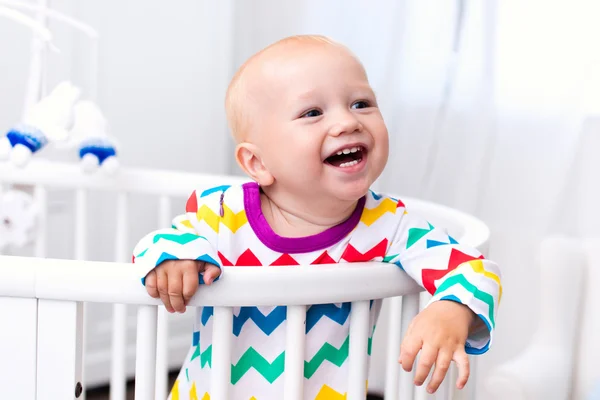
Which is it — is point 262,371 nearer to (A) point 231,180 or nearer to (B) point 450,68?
(A) point 231,180

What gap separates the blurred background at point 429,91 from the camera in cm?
127

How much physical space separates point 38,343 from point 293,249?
0.28m

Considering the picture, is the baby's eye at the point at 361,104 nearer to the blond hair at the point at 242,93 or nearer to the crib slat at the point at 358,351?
the blond hair at the point at 242,93

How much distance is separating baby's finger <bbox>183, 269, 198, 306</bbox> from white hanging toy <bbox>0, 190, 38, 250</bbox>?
70 cm

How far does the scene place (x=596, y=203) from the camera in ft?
4.01

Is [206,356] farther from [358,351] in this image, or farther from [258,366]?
[358,351]

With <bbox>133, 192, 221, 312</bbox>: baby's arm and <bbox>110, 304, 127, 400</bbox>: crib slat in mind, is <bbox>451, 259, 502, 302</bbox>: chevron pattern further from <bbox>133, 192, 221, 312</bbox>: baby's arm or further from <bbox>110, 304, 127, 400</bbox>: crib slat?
<bbox>110, 304, 127, 400</bbox>: crib slat

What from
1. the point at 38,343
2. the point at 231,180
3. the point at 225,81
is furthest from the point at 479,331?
the point at 225,81

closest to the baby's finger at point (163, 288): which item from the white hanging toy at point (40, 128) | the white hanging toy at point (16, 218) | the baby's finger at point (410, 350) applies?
the baby's finger at point (410, 350)

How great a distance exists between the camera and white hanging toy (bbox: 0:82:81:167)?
3.92ft

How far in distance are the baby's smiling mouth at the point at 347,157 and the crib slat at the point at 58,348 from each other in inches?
11.5

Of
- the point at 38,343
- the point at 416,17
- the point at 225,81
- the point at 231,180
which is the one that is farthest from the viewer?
the point at 225,81

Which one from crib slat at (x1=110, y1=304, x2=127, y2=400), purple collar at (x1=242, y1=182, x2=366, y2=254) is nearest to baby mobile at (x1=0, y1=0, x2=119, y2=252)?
crib slat at (x1=110, y1=304, x2=127, y2=400)

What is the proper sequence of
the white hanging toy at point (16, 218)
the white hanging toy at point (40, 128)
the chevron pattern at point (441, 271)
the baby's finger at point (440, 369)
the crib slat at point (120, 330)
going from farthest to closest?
the white hanging toy at point (16, 218) < the white hanging toy at point (40, 128) < the crib slat at point (120, 330) < the chevron pattern at point (441, 271) < the baby's finger at point (440, 369)
